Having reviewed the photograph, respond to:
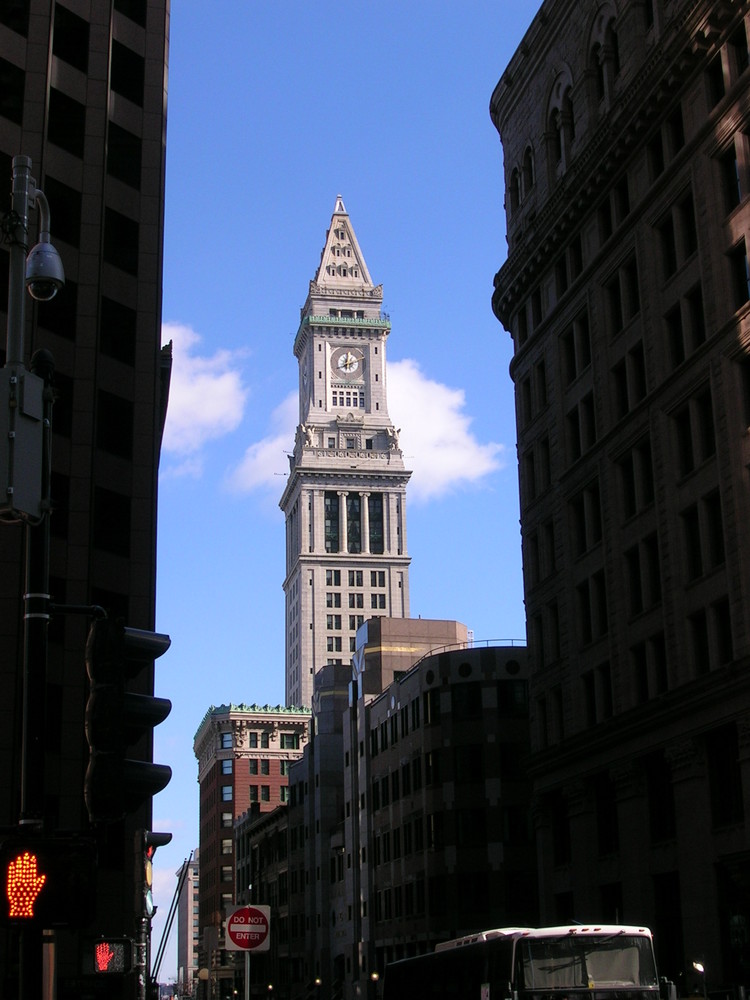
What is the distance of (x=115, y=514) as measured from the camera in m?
56.5

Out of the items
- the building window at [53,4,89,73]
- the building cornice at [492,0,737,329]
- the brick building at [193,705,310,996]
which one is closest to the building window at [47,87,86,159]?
the building window at [53,4,89,73]

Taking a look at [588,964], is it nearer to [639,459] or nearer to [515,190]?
[639,459]

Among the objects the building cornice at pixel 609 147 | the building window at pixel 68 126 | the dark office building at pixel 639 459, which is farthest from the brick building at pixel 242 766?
the building window at pixel 68 126

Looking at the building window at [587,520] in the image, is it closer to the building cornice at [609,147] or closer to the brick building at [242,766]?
the building cornice at [609,147]

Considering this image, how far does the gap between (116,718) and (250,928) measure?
37.3 ft

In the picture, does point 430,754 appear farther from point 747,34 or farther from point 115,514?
point 747,34

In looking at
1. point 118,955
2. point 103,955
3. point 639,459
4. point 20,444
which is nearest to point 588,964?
point 103,955

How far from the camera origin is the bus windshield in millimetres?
29703

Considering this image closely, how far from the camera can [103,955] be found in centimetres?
2245

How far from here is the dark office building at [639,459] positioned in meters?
48.8

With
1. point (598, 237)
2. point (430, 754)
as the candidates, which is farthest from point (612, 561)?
point (430, 754)

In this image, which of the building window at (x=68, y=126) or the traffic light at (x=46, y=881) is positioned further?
the building window at (x=68, y=126)

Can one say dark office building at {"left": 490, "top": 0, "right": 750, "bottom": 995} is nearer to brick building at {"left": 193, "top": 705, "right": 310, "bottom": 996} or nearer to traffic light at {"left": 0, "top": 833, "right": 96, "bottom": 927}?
traffic light at {"left": 0, "top": 833, "right": 96, "bottom": 927}

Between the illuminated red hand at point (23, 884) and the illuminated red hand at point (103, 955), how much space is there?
10.1 metres
